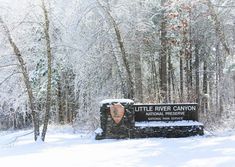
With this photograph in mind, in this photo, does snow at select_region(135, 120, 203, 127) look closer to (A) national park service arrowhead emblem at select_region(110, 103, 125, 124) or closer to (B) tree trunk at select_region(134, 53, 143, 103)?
(A) national park service arrowhead emblem at select_region(110, 103, 125, 124)

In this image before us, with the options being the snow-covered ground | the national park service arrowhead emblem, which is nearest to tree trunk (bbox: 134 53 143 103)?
the national park service arrowhead emblem

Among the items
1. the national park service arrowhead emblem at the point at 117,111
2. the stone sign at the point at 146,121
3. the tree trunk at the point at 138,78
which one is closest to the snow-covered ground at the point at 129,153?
the stone sign at the point at 146,121

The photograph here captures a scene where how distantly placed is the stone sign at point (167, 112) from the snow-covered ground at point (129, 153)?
1.23 metres

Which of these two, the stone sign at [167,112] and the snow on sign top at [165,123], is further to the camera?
the stone sign at [167,112]

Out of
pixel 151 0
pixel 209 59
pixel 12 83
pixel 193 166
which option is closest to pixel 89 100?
pixel 12 83

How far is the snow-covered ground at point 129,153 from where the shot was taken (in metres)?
9.68

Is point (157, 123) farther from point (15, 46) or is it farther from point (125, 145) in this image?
point (15, 46)

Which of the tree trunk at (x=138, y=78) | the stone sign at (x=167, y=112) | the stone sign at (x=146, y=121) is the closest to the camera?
the stone sign at (x=146, y=121)

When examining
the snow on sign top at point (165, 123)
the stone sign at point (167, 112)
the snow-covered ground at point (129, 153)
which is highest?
the stone sign at point (167, 112)

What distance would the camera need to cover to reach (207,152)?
1053 cm

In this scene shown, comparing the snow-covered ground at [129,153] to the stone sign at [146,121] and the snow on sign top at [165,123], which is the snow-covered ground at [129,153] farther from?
the snow on sign top at [165,123]

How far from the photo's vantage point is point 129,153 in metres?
11.2

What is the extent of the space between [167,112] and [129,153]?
410 centimetres

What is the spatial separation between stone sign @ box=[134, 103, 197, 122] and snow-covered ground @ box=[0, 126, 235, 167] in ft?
4.04
